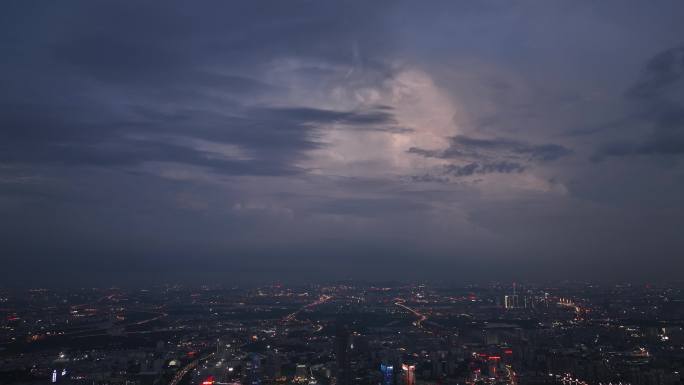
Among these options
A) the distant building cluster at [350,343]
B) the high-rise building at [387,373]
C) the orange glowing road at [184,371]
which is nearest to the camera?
the high-rise building at [387,373]

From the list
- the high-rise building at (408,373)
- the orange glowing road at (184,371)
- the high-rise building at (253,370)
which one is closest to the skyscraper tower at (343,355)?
the high-rise building at (408,373)

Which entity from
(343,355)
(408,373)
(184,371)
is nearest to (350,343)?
(343,355)

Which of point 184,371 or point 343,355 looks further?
point 343,355

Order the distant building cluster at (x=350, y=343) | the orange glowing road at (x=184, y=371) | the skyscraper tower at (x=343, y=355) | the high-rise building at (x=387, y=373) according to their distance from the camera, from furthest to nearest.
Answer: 1. the distant building cluster at (x=350, y=343)
2. the orange glowing road at (x=184, y=371)
3. the skyscraper tower at (x=343, y=355)
4. the high-rise building at (x=387, y=373)

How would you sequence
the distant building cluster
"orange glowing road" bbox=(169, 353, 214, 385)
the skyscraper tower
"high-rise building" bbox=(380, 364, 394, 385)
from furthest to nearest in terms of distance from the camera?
1. the distant building cluster
2. "orange glowing road" bbox=(169, 353, 214, 385)
3. the skyscraper tower
4. "high-rise building" bbox=(380, 364, 394, 385)

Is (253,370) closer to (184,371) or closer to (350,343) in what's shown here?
(184,371)

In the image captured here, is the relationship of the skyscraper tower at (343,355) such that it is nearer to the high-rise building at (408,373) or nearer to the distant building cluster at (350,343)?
the distant building cluster at (350,343)

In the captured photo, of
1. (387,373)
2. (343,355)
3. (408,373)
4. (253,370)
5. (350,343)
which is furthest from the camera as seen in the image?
(350,343)

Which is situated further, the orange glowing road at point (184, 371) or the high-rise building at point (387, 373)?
the orange glowing road at point (184, 371)

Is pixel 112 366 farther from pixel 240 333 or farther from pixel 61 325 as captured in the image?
pixel 61 325

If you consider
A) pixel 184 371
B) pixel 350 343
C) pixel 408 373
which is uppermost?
pixel 350 343

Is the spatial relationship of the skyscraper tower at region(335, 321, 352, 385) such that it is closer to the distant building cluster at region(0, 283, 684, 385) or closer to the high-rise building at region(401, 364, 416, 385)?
the distant building cluster at region(0, 283, 684, 385)

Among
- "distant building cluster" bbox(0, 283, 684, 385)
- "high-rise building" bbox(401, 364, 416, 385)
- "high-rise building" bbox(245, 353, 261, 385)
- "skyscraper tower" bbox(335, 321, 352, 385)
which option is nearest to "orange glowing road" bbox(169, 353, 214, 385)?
"distant building cluster" bbox(0, 283, 684, 385)
